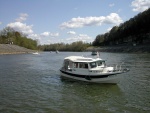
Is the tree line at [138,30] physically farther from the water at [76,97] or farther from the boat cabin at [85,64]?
the water at [76,97]

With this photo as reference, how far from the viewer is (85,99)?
2581 cm

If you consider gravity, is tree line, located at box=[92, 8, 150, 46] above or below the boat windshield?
above

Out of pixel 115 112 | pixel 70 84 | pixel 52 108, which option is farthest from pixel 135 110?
pixel 70 84

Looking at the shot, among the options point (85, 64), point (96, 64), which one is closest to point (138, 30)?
point (96, 64)

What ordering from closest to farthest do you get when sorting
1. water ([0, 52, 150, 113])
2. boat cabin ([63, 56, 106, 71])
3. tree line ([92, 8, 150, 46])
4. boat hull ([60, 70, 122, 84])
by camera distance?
water ([0, 52, 150, 113]) → boat hull ([60, 70, 122, 84]) → boat cabin ([63, 56, 106, 71]) → tree line ([92, 8, 150, 46])

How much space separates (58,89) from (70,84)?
3651 mm

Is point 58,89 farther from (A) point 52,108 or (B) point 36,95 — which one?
(A) point 52,108

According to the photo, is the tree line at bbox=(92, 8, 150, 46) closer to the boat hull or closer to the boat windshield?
the boat windshield

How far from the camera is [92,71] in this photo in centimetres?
3391

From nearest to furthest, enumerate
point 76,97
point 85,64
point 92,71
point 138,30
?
point 76,97 → point 92,71 → point 85,64 → point 138,30

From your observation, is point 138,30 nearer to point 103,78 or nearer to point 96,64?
point 96,64

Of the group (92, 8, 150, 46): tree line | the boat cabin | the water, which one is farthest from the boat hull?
(92, 8, 150, 46): tree line

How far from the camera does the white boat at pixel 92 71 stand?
3253 cm

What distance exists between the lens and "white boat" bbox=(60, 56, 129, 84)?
107ft
